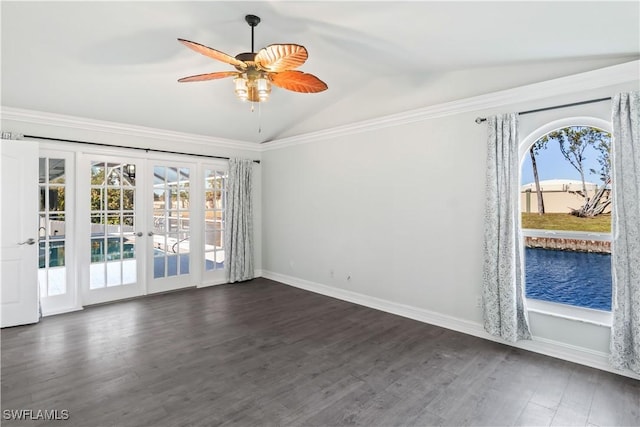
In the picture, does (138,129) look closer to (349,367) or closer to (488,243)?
(349,367)

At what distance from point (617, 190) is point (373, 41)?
2.43m

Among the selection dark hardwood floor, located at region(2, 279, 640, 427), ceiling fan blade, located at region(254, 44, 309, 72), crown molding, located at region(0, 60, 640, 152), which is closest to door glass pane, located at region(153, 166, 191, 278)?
crown molding, located at region(0, 60, 640, 152)

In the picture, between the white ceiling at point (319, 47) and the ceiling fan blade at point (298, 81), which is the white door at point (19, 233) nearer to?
the white ceiling at point (319, 47)

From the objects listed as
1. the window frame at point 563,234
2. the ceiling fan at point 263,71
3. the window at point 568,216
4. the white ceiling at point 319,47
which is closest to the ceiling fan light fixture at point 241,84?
the ceiling fan at point 263,71

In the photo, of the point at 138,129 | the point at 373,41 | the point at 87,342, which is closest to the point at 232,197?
the point at 138,129

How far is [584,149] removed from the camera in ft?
10.5

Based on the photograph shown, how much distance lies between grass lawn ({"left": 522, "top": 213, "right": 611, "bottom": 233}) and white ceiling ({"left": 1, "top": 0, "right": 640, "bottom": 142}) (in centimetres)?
136

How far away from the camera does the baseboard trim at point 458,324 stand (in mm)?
2947

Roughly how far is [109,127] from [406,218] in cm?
426

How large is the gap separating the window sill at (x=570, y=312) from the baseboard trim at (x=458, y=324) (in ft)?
0.84

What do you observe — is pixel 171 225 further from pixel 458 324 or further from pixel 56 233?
pixel 458 324

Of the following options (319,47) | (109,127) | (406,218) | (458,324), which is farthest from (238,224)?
(458,324)

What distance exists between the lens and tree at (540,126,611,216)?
121 inches

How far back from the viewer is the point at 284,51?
213 centimetres
